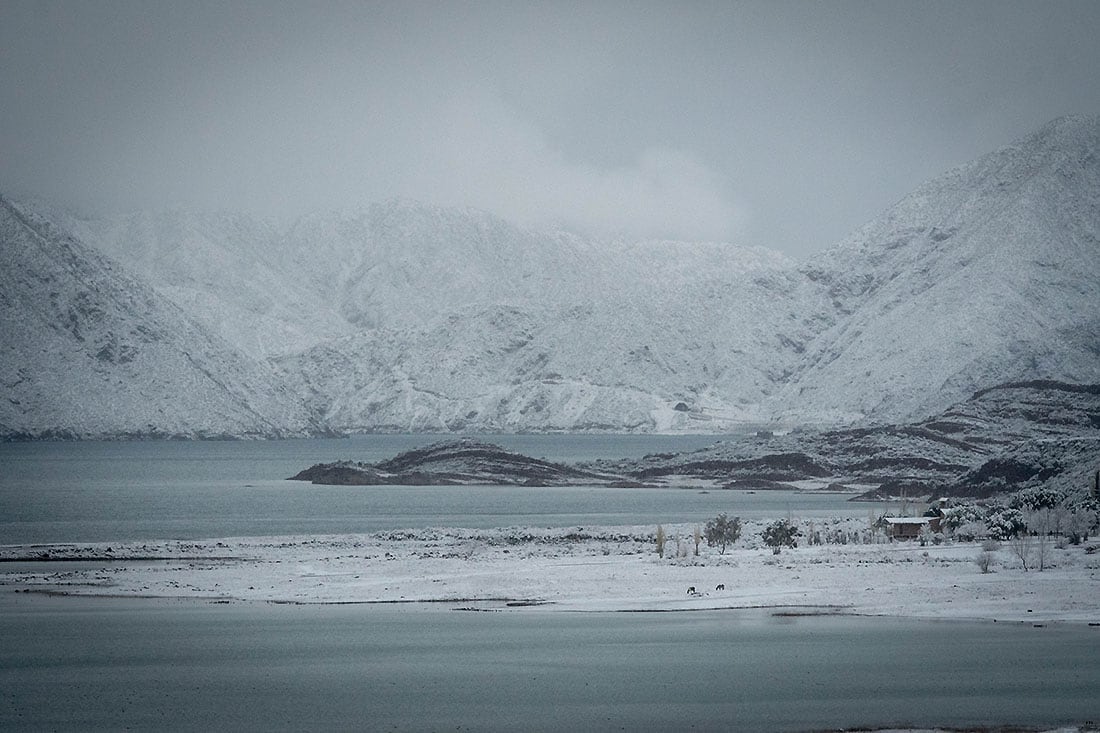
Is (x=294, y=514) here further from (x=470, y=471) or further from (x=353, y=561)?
(x=470, y=471)

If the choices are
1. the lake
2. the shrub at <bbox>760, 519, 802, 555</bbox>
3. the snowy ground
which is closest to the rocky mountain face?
the shrub at <bbox>760, 519, 802, 555</bbox>

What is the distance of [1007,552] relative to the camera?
62875mm

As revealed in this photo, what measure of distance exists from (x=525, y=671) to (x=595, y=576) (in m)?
20.4

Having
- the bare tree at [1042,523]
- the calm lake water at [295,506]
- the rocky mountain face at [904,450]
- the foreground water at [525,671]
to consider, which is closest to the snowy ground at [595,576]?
the bare tree at [1042,523]

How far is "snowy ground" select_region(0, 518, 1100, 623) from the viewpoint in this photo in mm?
51812

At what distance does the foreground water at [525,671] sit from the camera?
3334 cm

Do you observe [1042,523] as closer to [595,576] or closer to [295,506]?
[595,576]

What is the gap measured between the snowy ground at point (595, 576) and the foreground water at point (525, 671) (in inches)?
136

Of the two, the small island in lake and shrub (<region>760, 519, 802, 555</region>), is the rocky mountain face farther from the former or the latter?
shrub (<region>760, 519, 802, 555</region>)

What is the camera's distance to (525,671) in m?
39.3

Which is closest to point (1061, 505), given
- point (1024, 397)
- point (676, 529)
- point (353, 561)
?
point (676, 529)

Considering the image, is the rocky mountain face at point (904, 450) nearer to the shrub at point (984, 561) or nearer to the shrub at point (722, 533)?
the shrub at point (722, 533)

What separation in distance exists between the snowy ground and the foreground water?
347cm

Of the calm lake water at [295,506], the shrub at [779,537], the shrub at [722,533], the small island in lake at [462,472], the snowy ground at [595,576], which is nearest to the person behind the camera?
the snowy ground at [595,576]
